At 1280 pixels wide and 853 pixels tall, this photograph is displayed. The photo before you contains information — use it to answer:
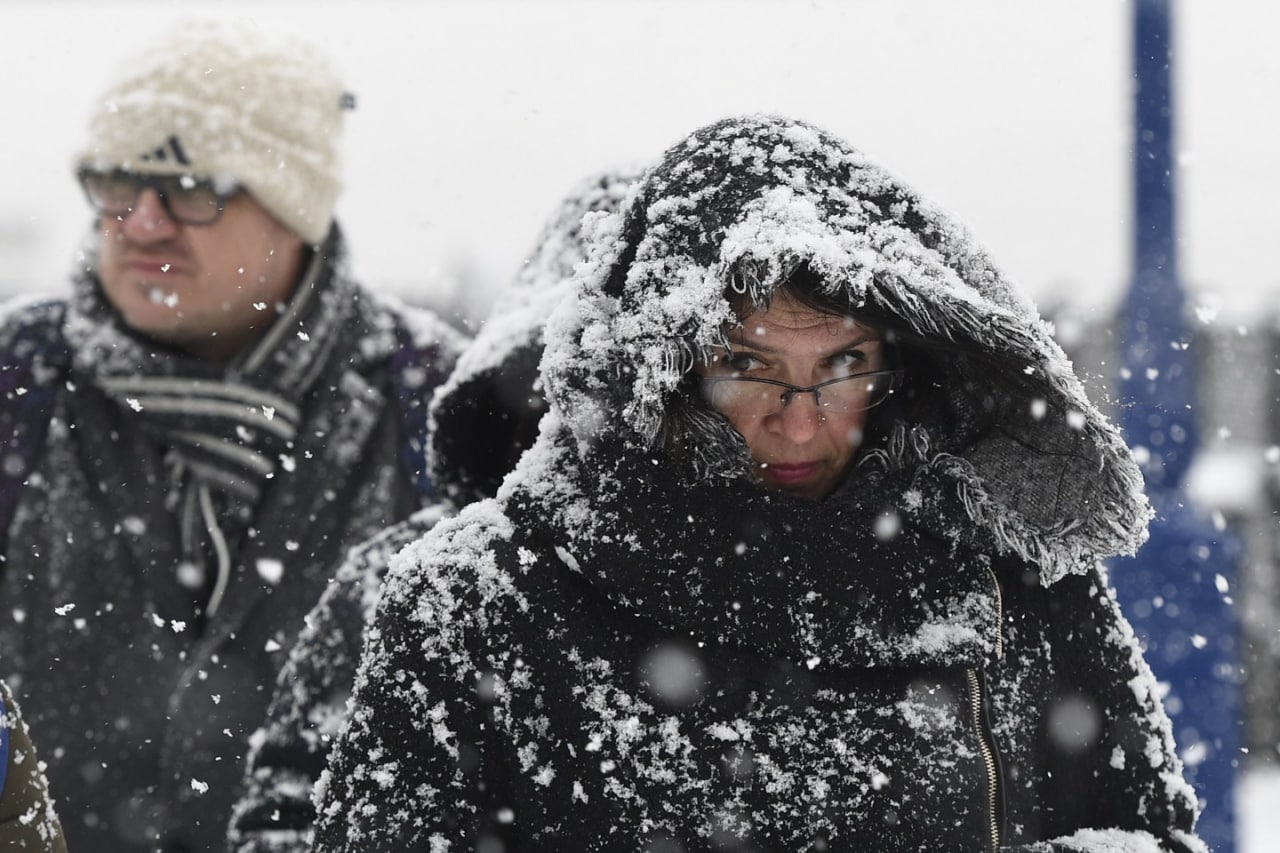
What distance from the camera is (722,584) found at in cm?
187

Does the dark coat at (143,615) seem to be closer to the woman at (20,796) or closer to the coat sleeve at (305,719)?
the coat sleeve at (305,719)

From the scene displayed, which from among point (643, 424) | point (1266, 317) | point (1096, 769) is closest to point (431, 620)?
point (643, 424)

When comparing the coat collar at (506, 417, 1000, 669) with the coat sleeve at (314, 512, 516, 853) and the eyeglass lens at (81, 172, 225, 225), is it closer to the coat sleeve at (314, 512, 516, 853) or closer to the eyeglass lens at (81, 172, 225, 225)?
the coat sleeve at (314, 512, 516, 853)

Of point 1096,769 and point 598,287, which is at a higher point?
point 598,287

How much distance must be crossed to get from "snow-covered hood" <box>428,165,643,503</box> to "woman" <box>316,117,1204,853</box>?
0.45 metres

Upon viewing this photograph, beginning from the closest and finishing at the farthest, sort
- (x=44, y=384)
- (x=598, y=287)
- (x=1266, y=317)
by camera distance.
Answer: (x=598, y=287) → (x=44, y=384) → (x=1266, y=317)

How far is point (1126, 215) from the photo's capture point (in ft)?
13.0

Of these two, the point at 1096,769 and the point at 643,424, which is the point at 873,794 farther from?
the point at 643,424

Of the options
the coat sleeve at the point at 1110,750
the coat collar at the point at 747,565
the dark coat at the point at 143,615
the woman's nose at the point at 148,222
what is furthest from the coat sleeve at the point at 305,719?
the coat sleeve at the point at 1110,750

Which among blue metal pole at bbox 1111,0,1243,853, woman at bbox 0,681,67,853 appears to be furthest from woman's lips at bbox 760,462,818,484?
blue metal pole at bbox 1111,0,1243,853

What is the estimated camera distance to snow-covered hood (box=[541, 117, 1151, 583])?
1.84 m

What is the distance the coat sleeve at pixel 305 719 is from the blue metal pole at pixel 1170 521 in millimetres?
2437

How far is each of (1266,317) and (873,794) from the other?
8.03 m

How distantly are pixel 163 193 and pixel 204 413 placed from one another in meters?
0.55
